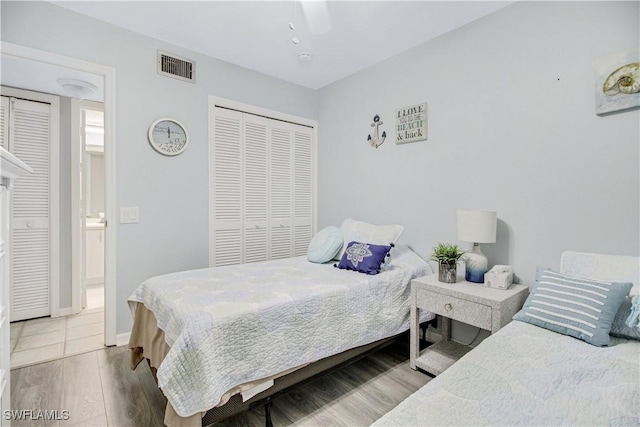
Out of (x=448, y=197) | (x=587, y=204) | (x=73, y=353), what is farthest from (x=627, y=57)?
(x=73, y=353)

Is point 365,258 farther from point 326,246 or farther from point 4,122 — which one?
point 4,122

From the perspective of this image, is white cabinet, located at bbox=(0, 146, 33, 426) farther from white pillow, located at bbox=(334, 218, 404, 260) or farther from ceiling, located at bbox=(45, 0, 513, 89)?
white pillow, located at bbox=(334, 218, 404, 260)

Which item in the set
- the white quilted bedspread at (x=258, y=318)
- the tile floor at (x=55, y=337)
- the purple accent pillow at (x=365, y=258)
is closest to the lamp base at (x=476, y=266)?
the white quilted bedspread at (x=258, y=318)

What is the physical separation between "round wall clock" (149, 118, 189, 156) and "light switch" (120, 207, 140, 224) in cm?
56

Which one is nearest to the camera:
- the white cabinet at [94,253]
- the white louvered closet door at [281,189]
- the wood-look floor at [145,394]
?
the wood-look floor at [145,394]

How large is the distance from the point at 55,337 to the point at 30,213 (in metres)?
1.27

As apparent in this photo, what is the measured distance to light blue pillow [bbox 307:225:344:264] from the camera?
2.65m

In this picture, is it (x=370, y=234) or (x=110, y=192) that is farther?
(x=370, y=234)

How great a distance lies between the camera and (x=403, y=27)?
8.21 feet

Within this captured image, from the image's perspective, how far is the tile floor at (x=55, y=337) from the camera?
2.38 metres

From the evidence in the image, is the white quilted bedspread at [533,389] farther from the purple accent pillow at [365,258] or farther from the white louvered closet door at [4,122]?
the white louvered closet door at [4,122]

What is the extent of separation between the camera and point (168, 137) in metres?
2.76

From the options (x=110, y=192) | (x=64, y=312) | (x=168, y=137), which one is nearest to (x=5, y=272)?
(x=110, y=192)

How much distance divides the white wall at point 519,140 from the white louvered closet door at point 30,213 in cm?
333
